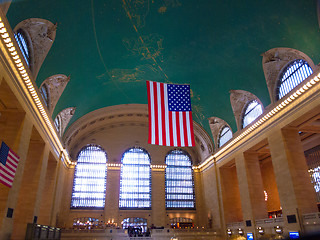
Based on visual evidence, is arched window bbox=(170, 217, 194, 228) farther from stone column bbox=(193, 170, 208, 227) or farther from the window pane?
the window pane

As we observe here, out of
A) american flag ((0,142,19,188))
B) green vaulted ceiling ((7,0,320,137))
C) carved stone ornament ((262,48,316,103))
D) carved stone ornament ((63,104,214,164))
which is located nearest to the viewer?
american flag ((0,142,19,188))

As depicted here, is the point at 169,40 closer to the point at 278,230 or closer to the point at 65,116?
the point at 65,116

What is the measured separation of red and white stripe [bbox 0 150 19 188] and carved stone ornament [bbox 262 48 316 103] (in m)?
15.9

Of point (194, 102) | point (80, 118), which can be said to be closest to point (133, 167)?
point (80, 118)

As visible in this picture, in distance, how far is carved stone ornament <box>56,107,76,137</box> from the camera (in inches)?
902

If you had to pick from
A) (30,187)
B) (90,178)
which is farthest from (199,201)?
(30,187)

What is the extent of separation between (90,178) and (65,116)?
9270 mm

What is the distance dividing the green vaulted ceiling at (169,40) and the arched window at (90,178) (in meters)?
10.0

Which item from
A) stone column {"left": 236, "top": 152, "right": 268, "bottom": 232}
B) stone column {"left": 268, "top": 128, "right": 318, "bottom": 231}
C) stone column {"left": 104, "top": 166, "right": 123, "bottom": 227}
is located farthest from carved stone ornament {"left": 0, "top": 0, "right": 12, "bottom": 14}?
stone column {"left": 104, "top": 166, "right": 123, "bottom": 227}

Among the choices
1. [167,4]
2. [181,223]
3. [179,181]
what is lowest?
[181,223]

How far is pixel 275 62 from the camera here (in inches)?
703

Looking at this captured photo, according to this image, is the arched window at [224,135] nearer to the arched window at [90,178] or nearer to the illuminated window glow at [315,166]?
the illuminated window glow at [315,166]

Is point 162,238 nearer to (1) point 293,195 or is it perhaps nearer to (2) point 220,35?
(1) point 293,195

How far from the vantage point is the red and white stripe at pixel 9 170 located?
38.5 feet
